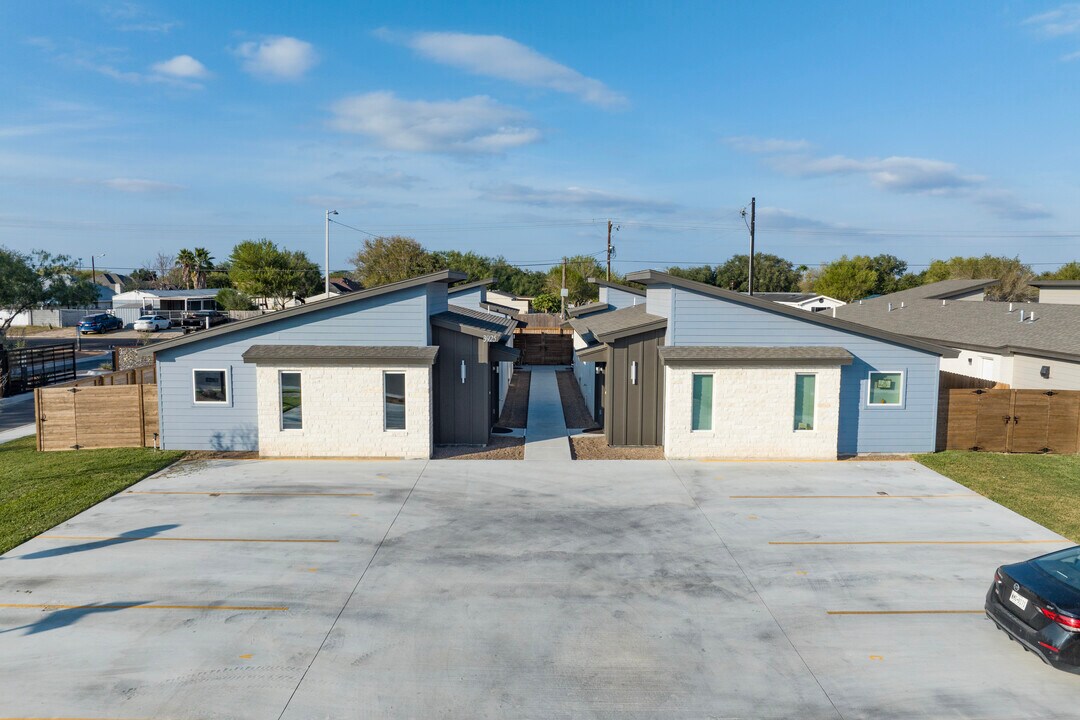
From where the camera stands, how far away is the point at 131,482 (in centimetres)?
1677

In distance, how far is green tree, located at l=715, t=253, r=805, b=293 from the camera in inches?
4026

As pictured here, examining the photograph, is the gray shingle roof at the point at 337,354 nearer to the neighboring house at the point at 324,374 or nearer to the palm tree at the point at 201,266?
the neighboring house at the point at 324,374

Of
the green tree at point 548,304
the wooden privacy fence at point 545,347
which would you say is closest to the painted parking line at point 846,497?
the wooden privacy fence at point 545,347

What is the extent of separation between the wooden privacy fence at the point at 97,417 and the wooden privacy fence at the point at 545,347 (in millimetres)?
23488

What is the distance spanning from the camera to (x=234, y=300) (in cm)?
7162

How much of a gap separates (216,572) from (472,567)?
422cm

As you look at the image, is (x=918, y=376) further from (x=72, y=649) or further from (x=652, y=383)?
(x=72, y=649)

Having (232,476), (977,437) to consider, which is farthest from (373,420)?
(977,437)

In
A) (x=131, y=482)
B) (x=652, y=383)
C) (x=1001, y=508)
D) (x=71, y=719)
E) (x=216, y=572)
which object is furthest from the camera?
(x=652, y=383)

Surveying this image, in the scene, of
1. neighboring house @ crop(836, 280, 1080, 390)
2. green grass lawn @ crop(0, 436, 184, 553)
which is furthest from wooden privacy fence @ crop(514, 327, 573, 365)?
green grass lawn @ crop(0, 436, 184, 553)

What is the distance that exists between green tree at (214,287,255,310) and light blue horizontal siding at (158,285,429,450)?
55.1 metres

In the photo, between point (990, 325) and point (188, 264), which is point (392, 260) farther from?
point (990, 325)

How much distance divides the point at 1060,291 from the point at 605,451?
26475 mm

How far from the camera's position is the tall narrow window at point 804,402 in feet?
63.5
